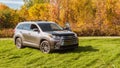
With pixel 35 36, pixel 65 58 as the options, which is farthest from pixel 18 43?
pixel 65 58

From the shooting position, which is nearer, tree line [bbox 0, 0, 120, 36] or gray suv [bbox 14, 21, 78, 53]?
gray suv [bbox 14, 21, 78, 53]

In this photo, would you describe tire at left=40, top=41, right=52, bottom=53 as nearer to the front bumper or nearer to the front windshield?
the front bumper

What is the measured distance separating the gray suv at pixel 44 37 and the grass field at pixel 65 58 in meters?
0.43

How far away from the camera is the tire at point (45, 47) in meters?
18.6

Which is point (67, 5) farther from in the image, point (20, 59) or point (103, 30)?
point (20, 59)

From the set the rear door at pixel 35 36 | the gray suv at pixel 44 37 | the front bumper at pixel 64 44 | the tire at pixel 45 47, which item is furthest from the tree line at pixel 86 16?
the tire at pixel 45 47

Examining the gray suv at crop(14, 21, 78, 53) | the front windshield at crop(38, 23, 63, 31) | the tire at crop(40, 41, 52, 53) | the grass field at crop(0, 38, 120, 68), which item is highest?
the front windshield at crop(38, 23, 63, 31)

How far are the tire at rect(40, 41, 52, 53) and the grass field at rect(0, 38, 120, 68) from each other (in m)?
0.30

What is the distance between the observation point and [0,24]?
53438mm

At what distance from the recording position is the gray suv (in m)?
18.4

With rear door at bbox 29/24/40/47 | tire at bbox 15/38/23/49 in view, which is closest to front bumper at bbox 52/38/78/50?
rear door at bbox 29/24/40/47

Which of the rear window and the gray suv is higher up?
the rear window

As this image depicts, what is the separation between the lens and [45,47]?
18.8 metres

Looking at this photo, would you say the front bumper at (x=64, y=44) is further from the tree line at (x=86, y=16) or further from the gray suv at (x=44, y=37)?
the tree line at (x=86, y=16)
